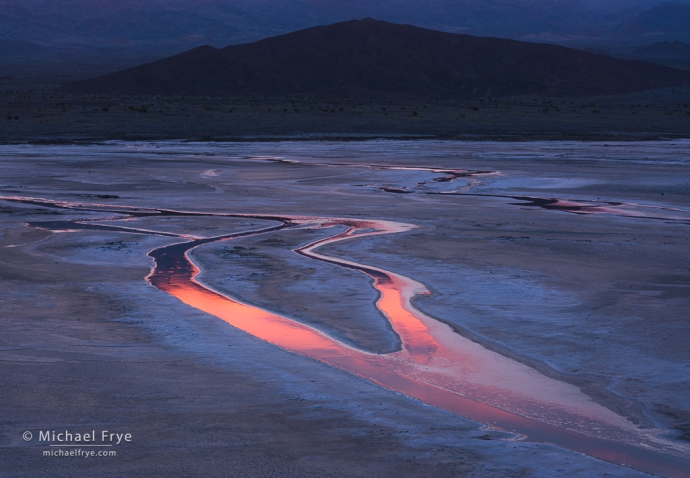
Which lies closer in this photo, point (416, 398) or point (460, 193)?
point (416, 398)

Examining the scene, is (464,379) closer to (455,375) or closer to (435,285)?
(455,375)

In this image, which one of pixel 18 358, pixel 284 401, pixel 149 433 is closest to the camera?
pixel 149 433

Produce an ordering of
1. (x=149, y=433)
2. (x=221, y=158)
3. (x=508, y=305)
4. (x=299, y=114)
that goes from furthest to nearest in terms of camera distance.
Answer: (x=299, y=114), (x=221, y=158), (x=508, y=305), (x=149, y=433)

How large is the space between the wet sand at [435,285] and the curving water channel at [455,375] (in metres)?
0.18

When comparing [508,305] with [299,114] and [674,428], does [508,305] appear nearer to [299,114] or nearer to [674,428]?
[674,428]

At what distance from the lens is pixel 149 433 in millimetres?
5066

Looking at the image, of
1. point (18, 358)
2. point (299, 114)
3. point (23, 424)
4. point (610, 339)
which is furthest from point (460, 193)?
point (299, 114)

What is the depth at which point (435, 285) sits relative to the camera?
9.28 metres

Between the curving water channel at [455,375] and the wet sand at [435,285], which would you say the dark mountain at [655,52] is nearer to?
the wet sand at [435,285]

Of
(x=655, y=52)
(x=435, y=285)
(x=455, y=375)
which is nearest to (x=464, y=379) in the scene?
(x=455, y=375)

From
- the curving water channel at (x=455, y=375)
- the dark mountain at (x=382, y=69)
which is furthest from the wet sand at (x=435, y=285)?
the dark mountain at (x=382, y=69)

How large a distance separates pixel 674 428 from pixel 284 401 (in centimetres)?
220

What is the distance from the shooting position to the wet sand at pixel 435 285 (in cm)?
512

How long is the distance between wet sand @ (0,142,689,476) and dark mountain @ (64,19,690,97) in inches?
A: 2886
